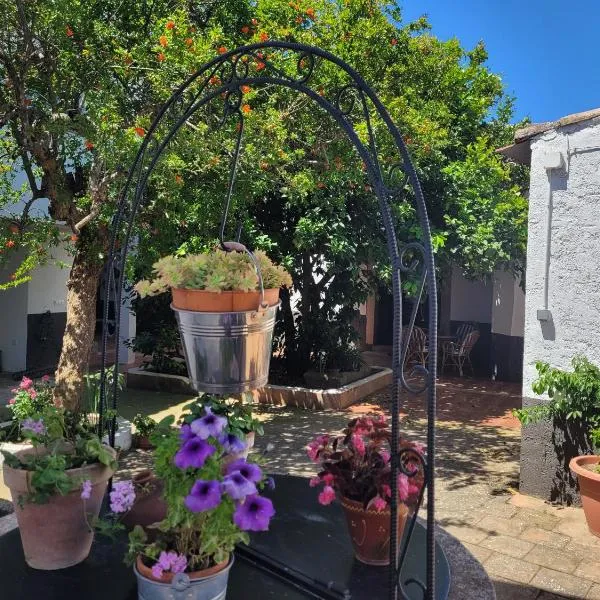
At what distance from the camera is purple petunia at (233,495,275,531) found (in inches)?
64.7

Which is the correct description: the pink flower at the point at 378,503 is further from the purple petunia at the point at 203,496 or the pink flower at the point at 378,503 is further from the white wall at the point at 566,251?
the white wall at the point at 566,251

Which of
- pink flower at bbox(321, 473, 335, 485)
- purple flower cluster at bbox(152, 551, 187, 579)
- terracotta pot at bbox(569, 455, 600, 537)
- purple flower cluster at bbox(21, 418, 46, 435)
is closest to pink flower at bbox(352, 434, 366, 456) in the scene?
pink flower at bbox(321, 473, 335, 485)

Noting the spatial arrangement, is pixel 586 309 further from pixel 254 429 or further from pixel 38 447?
pixel 38 447

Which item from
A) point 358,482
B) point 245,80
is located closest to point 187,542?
point 358,482

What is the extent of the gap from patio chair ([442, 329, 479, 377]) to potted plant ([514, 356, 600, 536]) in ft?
21.5

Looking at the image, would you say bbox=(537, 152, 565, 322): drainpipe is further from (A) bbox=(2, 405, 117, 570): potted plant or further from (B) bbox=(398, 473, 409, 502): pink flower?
(A) bbox=(2, 405, 117, 570): potted plant

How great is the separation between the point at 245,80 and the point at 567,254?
3705mm

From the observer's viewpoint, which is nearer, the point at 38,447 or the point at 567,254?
the point at 38,447

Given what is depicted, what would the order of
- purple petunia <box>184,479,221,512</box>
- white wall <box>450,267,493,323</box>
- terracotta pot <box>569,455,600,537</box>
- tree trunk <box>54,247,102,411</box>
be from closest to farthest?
purple petunia <box>184,479,221,512</box> < terracotta pot <box>569,455,600,537</box> < tree trunk <box>54,247,102,411</box> < white wall <box>450,267,493,323</box>

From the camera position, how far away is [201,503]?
164cm

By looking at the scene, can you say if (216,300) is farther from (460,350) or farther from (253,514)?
(460,350)

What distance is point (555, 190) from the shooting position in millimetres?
5281

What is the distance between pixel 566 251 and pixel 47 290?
29.1 ft

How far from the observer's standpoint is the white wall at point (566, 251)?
5.10 meters
